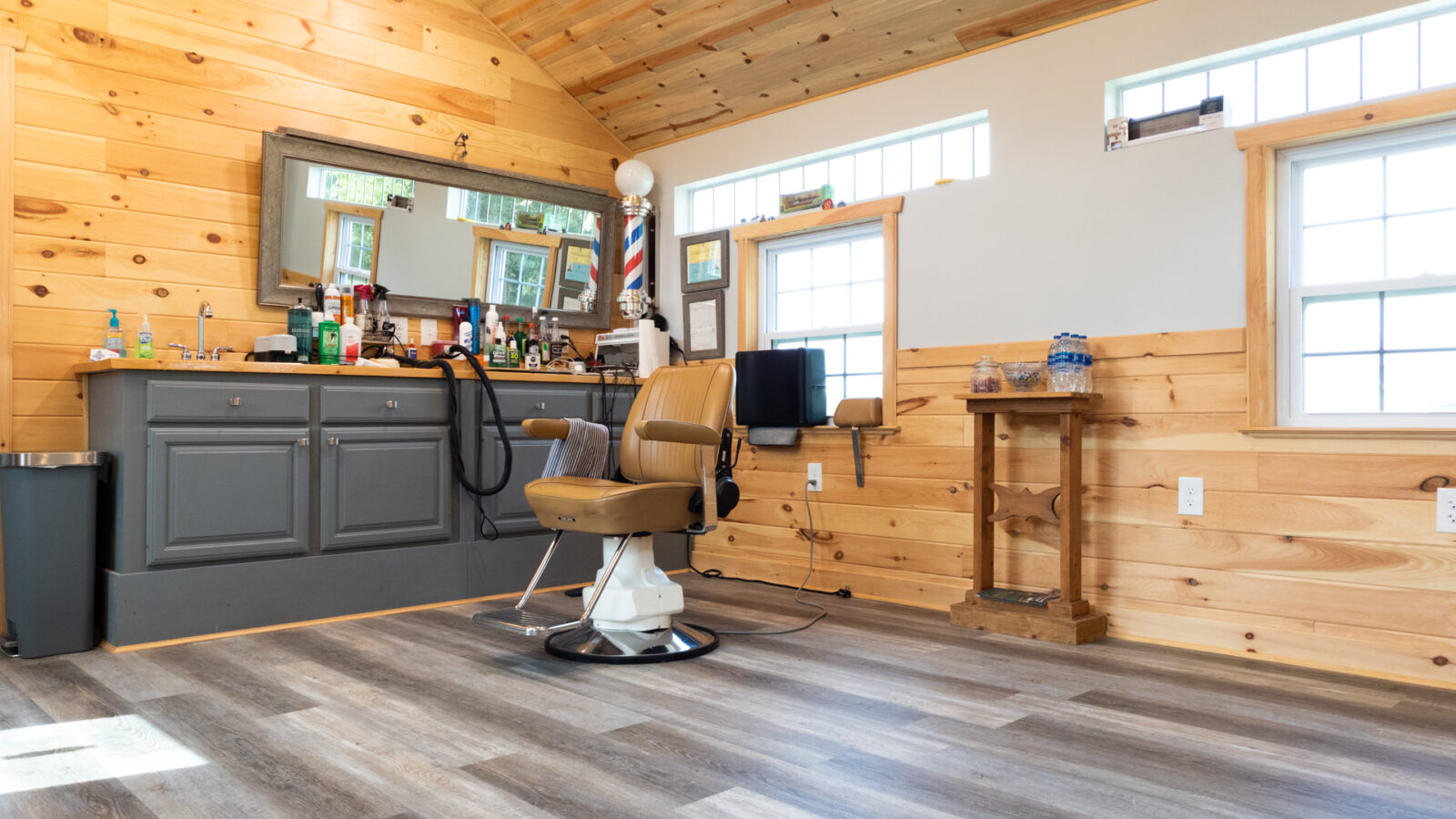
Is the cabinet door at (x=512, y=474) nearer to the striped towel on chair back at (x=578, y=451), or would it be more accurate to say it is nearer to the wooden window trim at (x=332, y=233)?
the striped towel on chair back at (x=578, y=451)

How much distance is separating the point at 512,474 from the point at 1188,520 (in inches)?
103

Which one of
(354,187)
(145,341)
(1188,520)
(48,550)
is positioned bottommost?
(48,550)

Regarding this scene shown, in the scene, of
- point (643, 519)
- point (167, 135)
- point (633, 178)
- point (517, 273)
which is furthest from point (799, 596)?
point (167, 135)

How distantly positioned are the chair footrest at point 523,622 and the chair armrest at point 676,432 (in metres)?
0.65

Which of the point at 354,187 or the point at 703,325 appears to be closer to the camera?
the point at 354,187

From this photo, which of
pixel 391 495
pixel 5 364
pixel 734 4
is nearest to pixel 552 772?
pixel 391 495

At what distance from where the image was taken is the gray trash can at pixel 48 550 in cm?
309

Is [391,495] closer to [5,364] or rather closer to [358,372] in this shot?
[358,372]

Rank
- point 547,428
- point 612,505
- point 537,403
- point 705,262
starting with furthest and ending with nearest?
point 705,262, point 537,403, point 547,428, point 612,505

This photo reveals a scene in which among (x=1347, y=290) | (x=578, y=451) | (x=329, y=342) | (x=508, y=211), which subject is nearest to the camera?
(x=1347, y=290)

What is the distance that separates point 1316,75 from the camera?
3145mm

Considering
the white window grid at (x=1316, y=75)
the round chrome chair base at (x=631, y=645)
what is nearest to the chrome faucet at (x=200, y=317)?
the round chrome chair base at (x=631, y=645)

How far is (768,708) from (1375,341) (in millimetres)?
2168

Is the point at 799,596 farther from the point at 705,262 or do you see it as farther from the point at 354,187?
the point at 354,187
